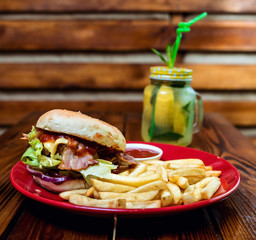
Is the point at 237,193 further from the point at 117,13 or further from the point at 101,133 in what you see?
the point at 117,13

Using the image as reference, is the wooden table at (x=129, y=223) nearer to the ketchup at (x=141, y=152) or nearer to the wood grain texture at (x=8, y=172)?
the wood grain texture at (x=8, y=172)

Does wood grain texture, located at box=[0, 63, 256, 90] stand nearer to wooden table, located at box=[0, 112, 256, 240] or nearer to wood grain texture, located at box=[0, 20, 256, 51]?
wood grain texture, located at box=[0, 20, 256, 51]

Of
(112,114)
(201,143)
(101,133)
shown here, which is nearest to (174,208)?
(101,133)

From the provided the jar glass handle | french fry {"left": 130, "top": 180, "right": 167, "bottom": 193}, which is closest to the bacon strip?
french fry {"left": 130, "top": 180, "right": 167, "bottom": 193}

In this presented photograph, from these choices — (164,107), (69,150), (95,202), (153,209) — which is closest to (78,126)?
(69,150)

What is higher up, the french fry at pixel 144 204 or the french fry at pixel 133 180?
the french fry at pixel 144 204

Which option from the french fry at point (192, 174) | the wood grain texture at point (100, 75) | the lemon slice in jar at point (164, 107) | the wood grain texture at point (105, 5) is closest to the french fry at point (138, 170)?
the french fry at point (192, 174)
